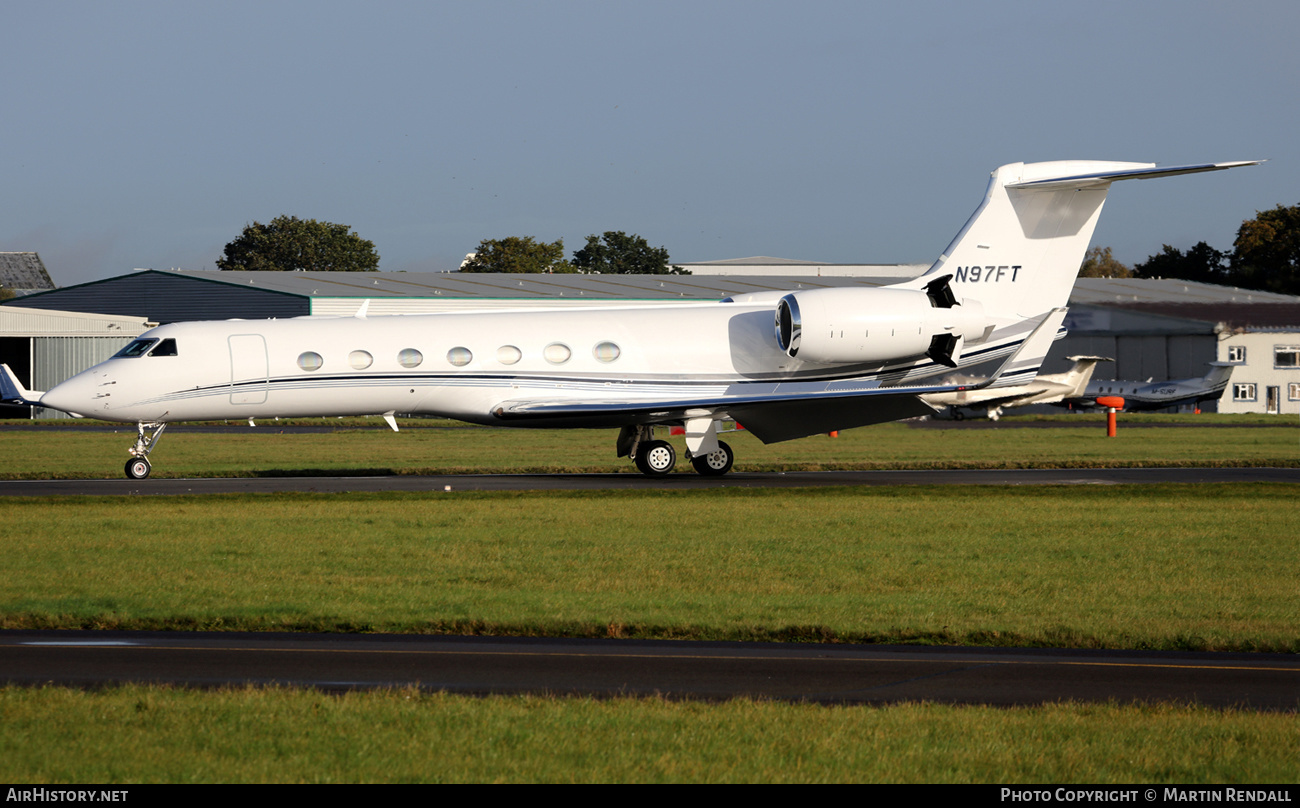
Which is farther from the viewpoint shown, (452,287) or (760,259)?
(760,259)

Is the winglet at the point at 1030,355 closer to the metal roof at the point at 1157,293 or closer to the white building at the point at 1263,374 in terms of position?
the metal roof at the point at 1157,293

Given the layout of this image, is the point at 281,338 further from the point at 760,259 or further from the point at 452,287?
the point at 760,259

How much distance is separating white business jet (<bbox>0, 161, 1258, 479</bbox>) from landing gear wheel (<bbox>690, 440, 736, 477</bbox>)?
0.16 feet

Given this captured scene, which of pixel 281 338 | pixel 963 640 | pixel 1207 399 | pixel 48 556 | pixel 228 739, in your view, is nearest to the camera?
pixel 228 739

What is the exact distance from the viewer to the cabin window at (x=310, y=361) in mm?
25625

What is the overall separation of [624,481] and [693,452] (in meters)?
1.63

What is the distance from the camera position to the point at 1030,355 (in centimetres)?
2784

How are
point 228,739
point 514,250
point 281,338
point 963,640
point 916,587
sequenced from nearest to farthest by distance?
1. point 228,739
2. point 963,640
3. point 916,587
4. point 281,338
5. point 514,250

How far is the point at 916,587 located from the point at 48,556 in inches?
388

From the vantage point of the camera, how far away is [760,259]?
5103 inches

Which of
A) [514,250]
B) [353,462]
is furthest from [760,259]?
[353,462]

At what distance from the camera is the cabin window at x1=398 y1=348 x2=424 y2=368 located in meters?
25.8

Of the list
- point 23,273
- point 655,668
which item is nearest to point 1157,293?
point 655,668

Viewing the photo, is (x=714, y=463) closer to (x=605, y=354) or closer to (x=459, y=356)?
(x=605, y=354)
